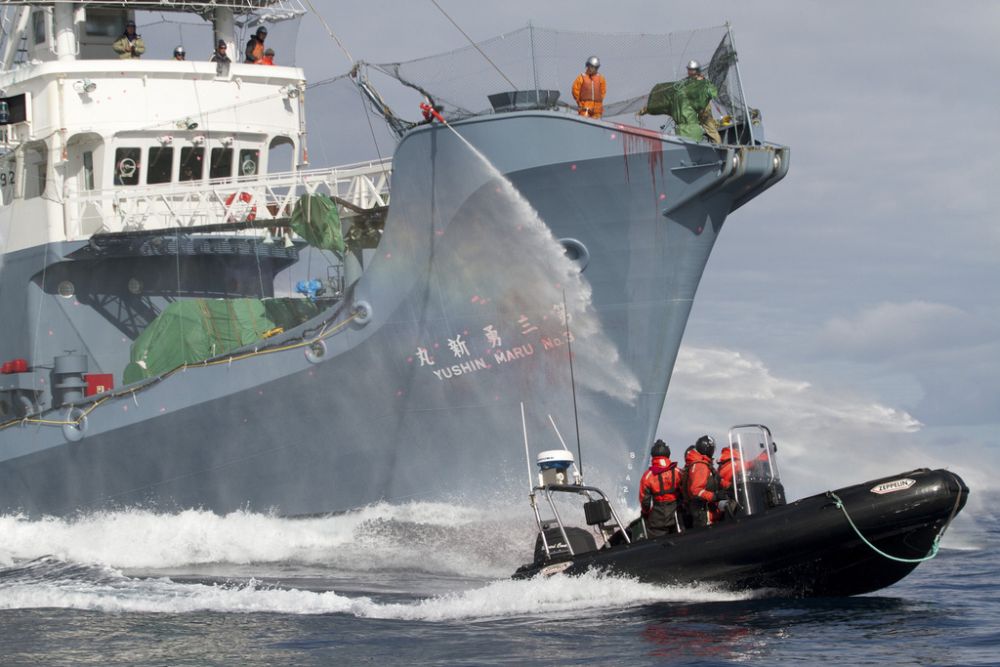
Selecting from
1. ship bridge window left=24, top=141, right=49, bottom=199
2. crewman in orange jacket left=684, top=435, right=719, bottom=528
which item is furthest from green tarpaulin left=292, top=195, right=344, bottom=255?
crewman in orange jacket left=684, top=435, right=719, bottom=528

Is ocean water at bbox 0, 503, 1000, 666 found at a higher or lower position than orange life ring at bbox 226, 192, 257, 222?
lower

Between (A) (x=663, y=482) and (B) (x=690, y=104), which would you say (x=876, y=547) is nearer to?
(A) (x=663, y=482)

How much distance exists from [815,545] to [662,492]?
1975 millimetres

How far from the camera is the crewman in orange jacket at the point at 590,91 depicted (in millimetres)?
19375

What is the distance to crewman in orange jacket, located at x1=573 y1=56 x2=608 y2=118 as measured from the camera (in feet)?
63.6

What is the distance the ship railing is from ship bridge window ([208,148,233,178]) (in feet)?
1.88

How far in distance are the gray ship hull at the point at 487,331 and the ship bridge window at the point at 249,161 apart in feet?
17.5

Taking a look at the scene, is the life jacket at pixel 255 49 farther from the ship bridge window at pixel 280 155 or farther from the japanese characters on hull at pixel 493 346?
the japanese characters on hull at pixel 493 346

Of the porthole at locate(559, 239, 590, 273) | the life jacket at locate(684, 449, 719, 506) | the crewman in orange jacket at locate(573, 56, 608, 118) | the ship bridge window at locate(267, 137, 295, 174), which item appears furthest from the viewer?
the ship bridge window at locate(267, 137, 295, 174)

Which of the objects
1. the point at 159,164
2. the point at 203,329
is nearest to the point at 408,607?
the point at 203,329

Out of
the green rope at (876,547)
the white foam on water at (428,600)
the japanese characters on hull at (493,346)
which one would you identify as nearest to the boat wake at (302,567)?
the white foam on water at (428,600)

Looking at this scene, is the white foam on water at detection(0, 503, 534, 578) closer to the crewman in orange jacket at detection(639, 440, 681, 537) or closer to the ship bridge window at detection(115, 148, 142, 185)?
the crewman in orange jacket at detection(639, 440, 681, 537)

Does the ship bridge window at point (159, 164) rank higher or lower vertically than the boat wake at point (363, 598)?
higher

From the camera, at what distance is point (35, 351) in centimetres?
2409
